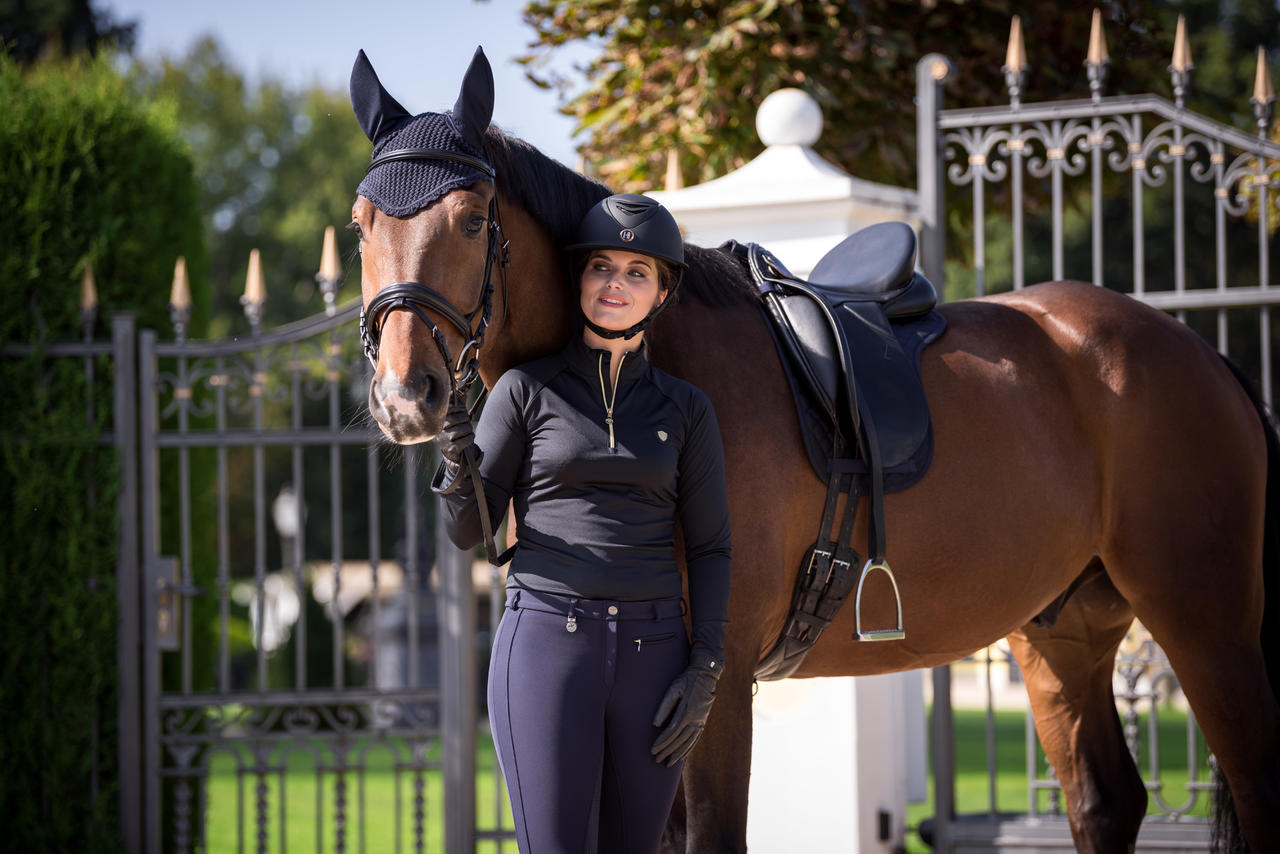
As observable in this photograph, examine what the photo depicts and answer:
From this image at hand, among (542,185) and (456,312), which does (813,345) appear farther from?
(456,312)

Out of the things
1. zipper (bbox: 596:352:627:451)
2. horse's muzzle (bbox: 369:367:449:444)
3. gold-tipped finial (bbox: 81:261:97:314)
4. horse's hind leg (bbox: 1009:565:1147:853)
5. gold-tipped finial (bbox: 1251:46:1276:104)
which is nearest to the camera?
horse's muzzle (bbox: 369:367:449:444)

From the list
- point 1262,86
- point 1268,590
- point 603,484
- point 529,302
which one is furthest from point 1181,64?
point 603,484

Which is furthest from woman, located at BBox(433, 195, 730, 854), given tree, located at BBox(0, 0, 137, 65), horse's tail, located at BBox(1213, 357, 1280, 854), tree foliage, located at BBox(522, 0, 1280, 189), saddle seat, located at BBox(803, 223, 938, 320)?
tree, located at BBox(0, 0, 137, 65)

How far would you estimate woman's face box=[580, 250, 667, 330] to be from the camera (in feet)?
7.27

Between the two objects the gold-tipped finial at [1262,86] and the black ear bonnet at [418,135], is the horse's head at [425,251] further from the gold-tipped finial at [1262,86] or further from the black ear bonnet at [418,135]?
the gold-tipped finial at [1262,86]

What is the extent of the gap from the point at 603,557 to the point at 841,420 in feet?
2.57

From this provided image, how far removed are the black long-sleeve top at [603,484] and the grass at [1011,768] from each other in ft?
11.5

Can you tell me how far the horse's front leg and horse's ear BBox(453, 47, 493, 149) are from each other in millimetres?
1145

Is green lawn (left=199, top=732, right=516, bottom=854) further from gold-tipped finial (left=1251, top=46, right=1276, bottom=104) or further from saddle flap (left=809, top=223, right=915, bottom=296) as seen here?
gold-tipped finial (left=1251, top=46, right=1276, bottom=104)

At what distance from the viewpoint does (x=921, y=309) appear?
3.06m

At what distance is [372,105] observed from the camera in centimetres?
222

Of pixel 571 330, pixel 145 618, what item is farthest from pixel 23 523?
pixel 571 330

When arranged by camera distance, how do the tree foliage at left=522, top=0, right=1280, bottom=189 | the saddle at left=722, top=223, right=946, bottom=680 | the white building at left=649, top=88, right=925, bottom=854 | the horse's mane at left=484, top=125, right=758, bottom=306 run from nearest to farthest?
the horse's mane at left=484, top=125, right=758, bottom=306, the saddle at left=722, top=223, right=946, bottom=680, the white building at left=649, top=88, right=925, bottom=854, the tree foliage at left=522, top=0, right=1280, bottom=189

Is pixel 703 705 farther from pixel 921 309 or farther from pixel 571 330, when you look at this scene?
pixel 921 309
